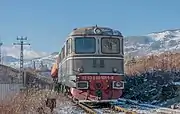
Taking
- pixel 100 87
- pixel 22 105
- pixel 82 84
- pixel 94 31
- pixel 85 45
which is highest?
pixel 94 31

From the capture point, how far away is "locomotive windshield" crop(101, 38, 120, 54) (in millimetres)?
16391

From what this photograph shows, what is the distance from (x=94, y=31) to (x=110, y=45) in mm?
917

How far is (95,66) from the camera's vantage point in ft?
53.2

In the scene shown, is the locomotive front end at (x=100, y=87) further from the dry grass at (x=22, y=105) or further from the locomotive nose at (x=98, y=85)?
the dry grass at (x=22, y=105)

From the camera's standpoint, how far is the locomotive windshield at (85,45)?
16281 mm

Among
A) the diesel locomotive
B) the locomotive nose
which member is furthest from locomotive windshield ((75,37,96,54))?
the locomotive nose

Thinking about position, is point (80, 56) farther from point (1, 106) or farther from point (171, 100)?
point (1, 106)

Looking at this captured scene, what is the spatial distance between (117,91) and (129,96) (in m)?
6.46

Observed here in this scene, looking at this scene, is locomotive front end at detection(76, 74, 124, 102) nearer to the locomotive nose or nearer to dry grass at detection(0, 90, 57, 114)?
the locomotive nose

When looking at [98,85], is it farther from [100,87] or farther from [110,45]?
[110,45]

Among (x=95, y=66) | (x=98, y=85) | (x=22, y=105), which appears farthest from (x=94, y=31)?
(x=22, y=105)

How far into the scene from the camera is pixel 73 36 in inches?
642

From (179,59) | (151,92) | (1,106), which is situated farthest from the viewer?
(179,59)


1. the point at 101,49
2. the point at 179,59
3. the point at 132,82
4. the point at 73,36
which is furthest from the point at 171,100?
the point at 179,59
